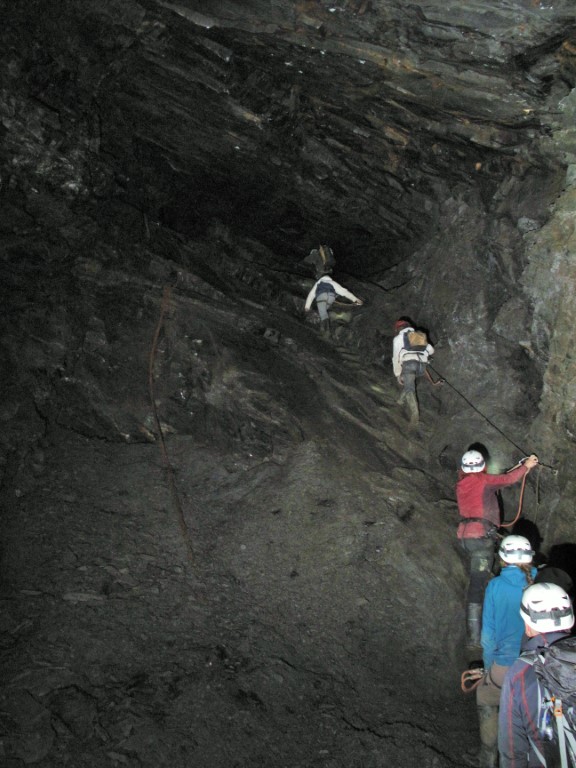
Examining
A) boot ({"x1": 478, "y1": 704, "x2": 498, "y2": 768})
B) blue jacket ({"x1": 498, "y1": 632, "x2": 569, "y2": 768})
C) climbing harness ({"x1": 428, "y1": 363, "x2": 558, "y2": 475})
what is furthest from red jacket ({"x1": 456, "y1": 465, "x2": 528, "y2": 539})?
blue jacket ({"x1": 498, "y1": 632, "x2": 569, "y2": 768})

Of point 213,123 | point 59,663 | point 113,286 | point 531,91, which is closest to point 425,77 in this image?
point 531,91

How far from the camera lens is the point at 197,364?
13086mm

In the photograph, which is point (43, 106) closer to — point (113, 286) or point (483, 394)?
point (113, 286)

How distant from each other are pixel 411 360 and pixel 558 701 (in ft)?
28.4

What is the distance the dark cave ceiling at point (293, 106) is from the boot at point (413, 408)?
4954mm

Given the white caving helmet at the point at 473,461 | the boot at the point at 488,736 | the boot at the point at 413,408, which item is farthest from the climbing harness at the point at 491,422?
the boot at the point at 488,736

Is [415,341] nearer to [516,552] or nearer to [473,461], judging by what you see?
[473,461]

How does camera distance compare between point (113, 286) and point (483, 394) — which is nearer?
point (483, 394)

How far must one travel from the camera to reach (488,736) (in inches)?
267

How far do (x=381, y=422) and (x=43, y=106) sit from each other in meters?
10.7

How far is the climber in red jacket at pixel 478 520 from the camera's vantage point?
330 inches

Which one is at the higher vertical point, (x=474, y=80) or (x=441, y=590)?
(x=474, y=80)

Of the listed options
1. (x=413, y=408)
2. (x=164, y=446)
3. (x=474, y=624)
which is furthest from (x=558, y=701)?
(x=164, y=446)

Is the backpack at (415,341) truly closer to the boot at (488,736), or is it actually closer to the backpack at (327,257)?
the backpack at (327,257)
